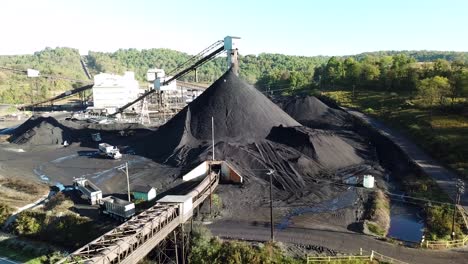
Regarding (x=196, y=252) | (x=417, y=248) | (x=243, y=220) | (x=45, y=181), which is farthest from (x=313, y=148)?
(x=45, y=181)

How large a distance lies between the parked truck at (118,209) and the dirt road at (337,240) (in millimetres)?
6477

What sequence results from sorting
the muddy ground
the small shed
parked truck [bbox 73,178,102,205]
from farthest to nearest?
1. parked truck [bbox 73,178,102,205]
2. the small shed
3. the muddy ground

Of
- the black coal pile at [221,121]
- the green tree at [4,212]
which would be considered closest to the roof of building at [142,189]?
the black coal pile at [221,121]

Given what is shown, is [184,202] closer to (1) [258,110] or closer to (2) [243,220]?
(2) [243,220]

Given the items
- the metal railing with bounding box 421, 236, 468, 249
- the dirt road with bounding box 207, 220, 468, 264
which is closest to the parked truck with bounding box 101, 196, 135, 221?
the dirt road with bounding box 207, 220, 468, 264

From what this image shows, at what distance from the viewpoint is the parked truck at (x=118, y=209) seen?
30.4m

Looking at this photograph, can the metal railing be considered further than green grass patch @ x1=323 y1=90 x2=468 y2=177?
No

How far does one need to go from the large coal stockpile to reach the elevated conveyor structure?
1445cm

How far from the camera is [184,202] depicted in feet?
85.8

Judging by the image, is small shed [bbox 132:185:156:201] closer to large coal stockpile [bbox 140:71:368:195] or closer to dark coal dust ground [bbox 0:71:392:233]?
dark coal dust ground [bbox 0:71:392:233]

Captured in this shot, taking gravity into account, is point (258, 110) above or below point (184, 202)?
above

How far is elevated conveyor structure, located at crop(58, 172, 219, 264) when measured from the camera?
18.8m

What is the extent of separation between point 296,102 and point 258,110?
A: 19844 mm

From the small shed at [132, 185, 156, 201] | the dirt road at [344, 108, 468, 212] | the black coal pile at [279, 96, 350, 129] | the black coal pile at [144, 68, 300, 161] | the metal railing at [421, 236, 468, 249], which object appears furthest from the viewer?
the black coal pile at [279, 96, 350, 129]
